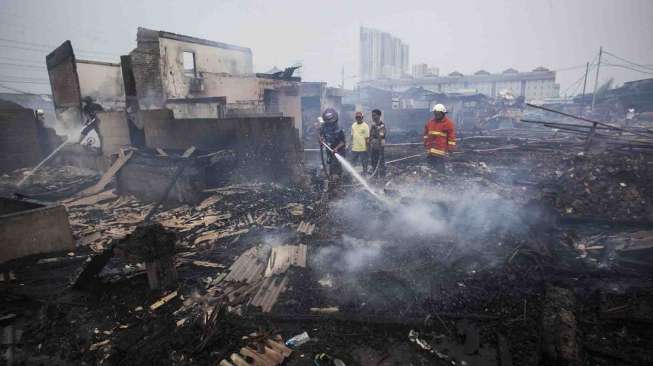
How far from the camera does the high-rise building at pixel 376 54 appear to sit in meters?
85.7

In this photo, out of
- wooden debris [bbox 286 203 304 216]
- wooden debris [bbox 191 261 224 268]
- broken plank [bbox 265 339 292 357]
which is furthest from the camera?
wooden debris [bbox 286 203 304 216]

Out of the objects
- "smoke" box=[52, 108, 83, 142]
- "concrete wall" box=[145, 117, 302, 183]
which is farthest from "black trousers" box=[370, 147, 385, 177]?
"smoke" box=[52, 108, 83, 142]

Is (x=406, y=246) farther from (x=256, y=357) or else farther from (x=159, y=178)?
(x=159, y=178)

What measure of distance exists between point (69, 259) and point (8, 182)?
10.6m

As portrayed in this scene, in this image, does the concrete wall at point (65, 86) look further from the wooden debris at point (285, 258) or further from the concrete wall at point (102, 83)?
the wooden debris at point (285, 258)

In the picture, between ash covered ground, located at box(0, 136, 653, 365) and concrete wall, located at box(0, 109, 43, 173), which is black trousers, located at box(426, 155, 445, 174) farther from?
concrete wall, located at box(0, 109, 43, 173)

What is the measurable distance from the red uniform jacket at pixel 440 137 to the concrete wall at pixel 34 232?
788cm

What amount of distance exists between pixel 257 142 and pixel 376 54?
84282mm

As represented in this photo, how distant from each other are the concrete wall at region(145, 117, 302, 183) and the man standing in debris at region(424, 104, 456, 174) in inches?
156

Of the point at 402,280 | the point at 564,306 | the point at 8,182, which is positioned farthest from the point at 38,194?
the point at 564,306

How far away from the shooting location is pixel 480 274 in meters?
4.73

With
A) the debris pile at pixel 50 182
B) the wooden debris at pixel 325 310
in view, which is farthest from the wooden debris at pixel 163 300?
the debris pile at pixel 50 182

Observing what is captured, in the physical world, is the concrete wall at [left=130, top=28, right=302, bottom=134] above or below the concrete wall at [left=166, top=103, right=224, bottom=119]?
above

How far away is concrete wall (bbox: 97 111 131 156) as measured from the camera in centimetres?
1235
